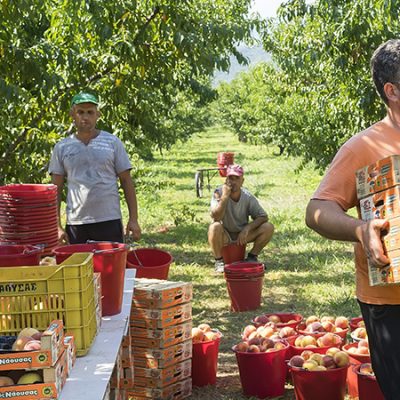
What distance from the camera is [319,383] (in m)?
4.63

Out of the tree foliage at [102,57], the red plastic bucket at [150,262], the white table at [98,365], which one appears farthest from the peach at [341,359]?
the tree foliage at [102,57]

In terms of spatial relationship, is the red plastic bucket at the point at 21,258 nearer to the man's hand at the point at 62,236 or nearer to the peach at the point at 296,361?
the man's hand at the point at 62,236

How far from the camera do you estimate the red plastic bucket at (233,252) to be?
8.81m

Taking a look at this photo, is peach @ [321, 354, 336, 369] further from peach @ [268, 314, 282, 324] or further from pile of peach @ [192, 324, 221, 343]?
peach @ [268, 314, 282, 324]

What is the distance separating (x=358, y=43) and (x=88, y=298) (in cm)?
643

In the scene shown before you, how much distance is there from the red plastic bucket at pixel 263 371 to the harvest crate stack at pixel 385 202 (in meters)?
2.61

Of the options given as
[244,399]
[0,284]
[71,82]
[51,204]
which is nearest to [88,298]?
[0,284]

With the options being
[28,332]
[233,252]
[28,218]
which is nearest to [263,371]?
[28,218]

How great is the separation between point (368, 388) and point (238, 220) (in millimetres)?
4467

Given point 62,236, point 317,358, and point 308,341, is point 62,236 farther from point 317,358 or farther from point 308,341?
point 317,358

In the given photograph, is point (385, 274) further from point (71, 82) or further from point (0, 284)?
point (71, 82)

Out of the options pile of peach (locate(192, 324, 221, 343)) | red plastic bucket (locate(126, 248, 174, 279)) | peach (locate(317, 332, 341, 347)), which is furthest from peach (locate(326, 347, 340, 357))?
red plastic bucket (locate(126, 248, 174, 279))

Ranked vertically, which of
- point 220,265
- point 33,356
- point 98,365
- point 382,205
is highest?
point 382,205

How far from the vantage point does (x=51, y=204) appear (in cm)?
482
